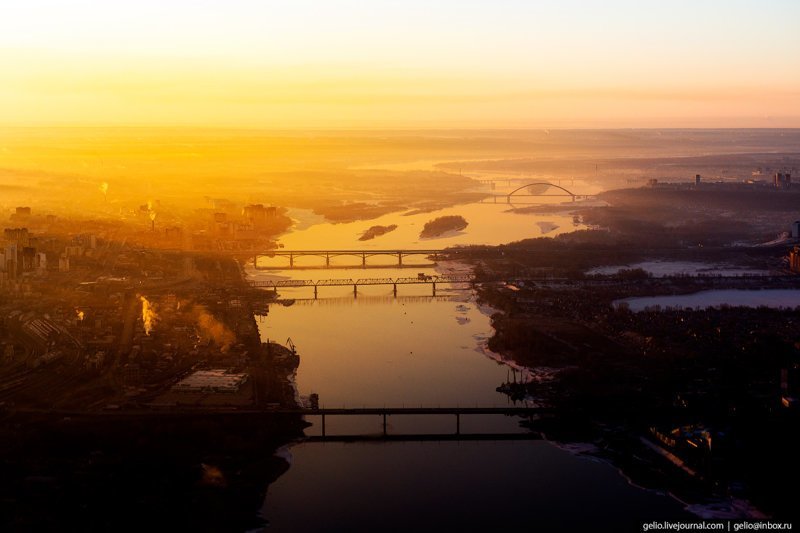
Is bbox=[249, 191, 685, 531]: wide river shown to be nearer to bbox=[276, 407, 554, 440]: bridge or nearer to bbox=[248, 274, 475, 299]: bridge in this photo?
bbox=[276, 407, 554, 440]: bridge

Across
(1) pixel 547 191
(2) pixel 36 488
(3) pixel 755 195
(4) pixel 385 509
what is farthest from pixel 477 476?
(1) pixel 547 191

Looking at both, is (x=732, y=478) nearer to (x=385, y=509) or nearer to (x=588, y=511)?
(x=588, y=511)

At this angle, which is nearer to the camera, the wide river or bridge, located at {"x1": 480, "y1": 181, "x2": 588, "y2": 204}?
the wide river

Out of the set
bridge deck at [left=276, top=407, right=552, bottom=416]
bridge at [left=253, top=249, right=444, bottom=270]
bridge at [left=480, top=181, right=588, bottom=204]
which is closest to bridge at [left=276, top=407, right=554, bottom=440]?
bridge deck at [left=276, top=407, right=552, bottom=416]

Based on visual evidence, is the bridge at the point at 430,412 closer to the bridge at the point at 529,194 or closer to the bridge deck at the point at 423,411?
the bridge deck at the point at 423,411

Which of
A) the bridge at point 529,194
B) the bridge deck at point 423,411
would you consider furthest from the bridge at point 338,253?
the bridge at point 529,194

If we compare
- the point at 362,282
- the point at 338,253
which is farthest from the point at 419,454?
the point at 338,253

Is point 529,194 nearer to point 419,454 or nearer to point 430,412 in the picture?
point 430,412
